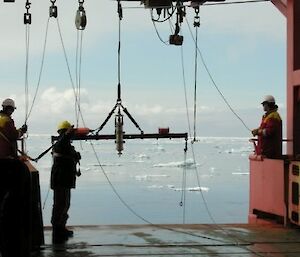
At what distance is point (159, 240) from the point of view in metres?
8.33

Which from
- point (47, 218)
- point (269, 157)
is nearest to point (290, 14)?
point (269, 157)

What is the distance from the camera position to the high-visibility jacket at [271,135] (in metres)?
9.98

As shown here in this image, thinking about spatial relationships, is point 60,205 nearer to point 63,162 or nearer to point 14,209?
point 63,162

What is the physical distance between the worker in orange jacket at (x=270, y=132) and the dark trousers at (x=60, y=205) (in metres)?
3.67

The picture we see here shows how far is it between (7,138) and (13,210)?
1.04 metres

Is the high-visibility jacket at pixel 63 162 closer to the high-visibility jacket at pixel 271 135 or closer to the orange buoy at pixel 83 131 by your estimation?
the orange buoy at pixel 83 131

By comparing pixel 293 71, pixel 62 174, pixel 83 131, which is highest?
pixel 293 71

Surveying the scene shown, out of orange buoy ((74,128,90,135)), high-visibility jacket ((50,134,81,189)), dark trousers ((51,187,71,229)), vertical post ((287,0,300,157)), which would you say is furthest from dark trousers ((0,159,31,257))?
vertical post ((287,0,300,157))

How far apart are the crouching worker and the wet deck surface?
0.24 m

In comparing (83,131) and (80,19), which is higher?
(80,19)

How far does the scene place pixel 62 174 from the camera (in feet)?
27.0

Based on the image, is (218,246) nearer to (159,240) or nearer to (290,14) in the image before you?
(159,240)

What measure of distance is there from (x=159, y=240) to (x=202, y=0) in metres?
4.92

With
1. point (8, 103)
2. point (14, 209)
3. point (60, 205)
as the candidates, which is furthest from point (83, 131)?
point (14, 209)
